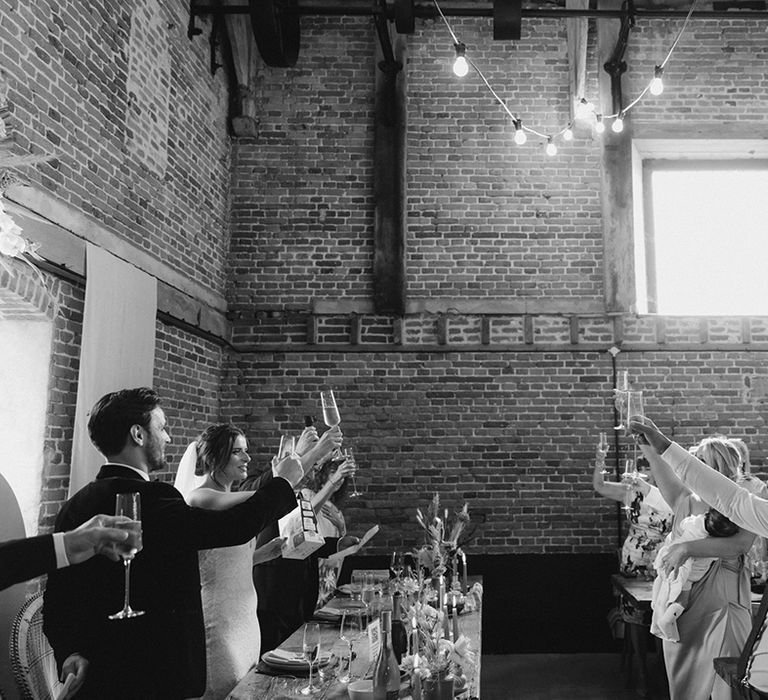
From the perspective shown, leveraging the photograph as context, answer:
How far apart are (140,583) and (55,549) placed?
373 mm

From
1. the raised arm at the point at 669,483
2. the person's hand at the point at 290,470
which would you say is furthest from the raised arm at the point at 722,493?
the person's hand at the point at 290,470

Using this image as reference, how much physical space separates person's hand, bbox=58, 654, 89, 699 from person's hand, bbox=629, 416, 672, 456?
82.8 inches

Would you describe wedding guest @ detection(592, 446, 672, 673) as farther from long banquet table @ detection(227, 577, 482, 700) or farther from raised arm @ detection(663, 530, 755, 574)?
long banquet table @ detection(227, 577, 482, 700)

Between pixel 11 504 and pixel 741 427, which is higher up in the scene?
pixel 741 427

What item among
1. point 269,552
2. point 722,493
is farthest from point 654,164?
point 269,552

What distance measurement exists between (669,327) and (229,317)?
12.9ft

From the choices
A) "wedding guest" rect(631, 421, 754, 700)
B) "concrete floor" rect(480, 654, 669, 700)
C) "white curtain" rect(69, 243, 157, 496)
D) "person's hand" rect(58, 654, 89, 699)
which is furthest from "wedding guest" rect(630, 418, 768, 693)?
"white curtain" rect(69, 243, 157, 496)

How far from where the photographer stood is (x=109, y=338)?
4.15 meters

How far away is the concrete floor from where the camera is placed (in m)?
4.92

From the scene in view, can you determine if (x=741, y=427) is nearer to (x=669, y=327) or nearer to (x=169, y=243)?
(x=669, y=327)

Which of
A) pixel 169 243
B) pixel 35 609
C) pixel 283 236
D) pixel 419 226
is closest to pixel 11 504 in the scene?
pixel 35 609

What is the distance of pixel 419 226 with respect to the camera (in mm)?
6672

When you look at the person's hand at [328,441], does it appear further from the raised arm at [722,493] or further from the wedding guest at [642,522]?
the wedding guest at [642,522]

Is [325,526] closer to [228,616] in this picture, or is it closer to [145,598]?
[228,616]
